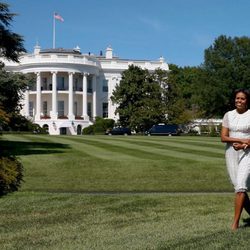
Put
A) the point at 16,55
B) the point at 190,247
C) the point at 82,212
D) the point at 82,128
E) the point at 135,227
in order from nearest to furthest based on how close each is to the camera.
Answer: the point at 190,247 → the point at 135,227 → the point at 82,212 → the point at 16,55 → the point at 82,128

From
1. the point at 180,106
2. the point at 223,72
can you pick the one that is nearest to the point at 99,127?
the point at 180,106

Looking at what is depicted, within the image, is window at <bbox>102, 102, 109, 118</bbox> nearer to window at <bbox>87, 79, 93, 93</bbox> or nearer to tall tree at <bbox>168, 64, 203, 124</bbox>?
window at <bbox>87, 79, 93, 93</bbox>

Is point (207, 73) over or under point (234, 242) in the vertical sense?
over

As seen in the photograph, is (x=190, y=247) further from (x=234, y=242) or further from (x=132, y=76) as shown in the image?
(x=132, y=76)

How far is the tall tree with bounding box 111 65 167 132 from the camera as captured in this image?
242 ft

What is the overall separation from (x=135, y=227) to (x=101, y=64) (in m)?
86.8

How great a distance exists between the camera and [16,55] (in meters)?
24.2

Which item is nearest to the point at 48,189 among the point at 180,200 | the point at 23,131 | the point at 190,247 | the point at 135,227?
the point at 180,200

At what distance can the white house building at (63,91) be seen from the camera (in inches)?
3250

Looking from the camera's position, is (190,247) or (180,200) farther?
(180,200)

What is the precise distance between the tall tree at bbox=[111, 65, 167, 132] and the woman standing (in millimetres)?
65080

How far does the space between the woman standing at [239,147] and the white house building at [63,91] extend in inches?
2858

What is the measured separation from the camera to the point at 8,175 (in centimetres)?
1229

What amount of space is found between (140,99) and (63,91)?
51.1 ft
